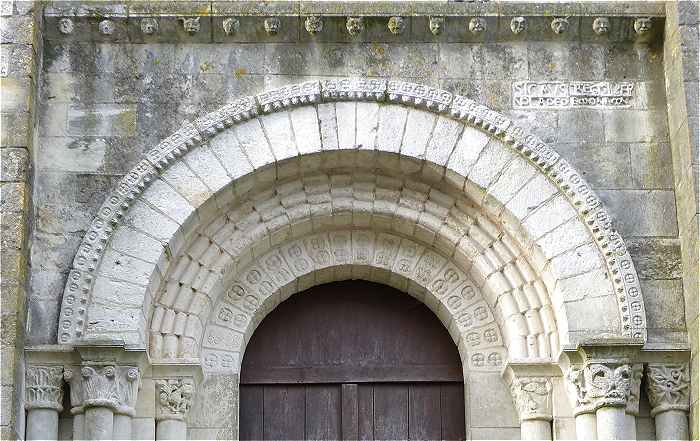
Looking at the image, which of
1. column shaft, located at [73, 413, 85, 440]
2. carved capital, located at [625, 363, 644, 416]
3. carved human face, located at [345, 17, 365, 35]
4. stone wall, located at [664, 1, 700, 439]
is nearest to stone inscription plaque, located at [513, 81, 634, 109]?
stone wall, located at [664, 1, 700, 439]

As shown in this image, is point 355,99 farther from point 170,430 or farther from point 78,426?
point 78,426

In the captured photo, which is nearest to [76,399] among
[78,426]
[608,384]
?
[78,426]

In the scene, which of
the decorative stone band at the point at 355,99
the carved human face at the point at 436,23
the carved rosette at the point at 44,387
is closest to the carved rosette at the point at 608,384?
the decorative stone band at the point at 355,99

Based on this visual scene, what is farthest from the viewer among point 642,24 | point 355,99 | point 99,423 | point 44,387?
point 642,24

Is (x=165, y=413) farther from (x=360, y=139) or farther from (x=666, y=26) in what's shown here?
(x=666, y=26)

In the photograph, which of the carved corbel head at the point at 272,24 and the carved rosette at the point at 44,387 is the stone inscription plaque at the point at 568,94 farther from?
the carved rosette at the point at 44,387

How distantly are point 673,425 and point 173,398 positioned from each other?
357 centimetres

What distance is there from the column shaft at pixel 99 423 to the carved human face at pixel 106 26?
9.43 feet

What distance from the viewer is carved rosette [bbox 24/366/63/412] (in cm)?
938

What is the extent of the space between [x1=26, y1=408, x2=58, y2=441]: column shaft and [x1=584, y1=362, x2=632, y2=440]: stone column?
12.3 ft

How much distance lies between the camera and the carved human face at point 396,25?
10203 mm

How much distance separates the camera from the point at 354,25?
1020 cm

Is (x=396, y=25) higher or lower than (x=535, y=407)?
higher

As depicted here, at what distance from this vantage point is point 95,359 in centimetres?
937
